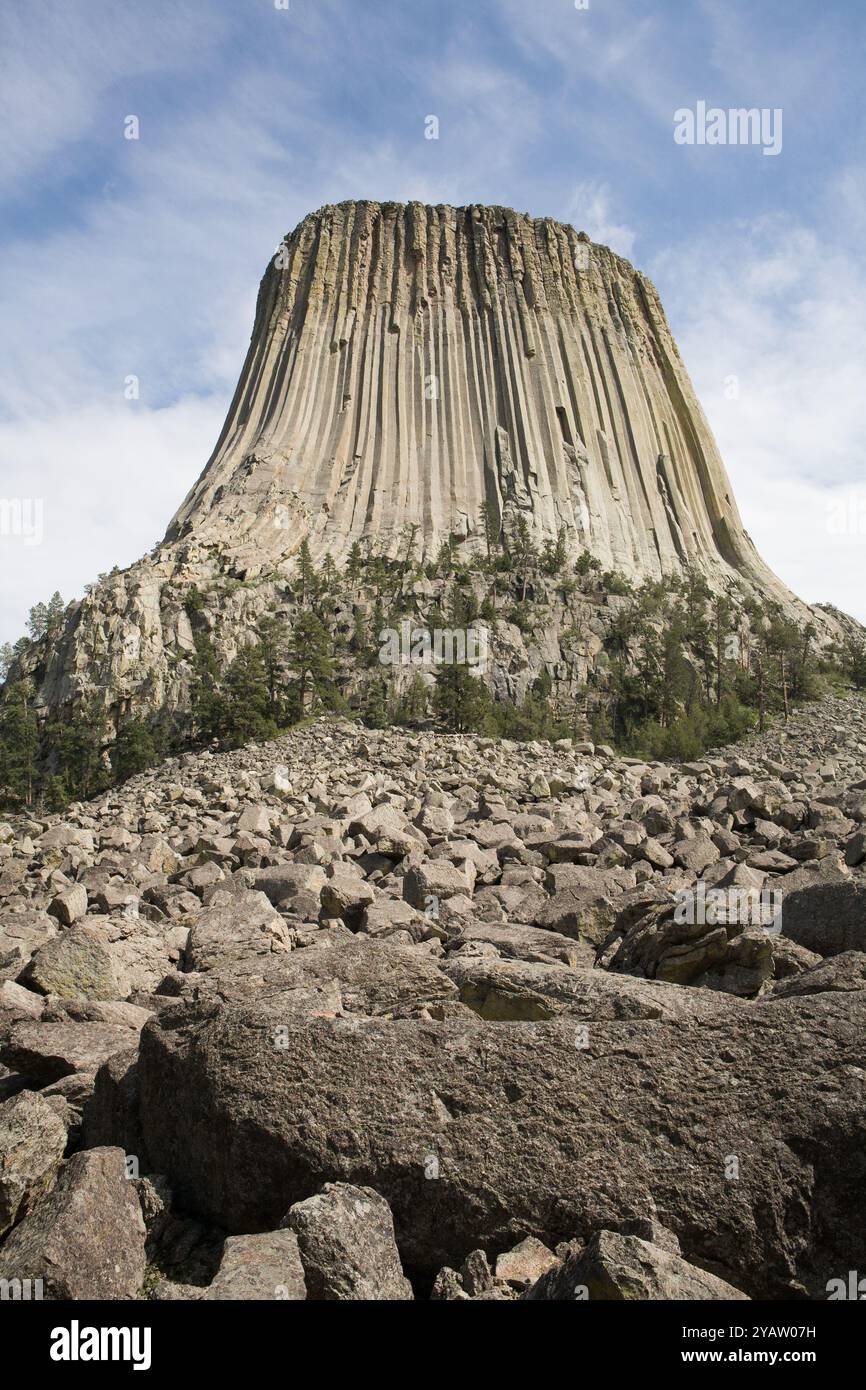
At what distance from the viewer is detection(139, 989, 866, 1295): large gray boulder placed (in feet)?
11.0

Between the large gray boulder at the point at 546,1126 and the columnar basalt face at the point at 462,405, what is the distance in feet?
162

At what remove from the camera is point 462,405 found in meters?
59.2

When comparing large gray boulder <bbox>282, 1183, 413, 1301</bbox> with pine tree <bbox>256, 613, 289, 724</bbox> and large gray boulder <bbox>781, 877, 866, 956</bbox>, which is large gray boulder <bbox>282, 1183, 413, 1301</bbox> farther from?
pine tree <bbox>256, 613, 289, 724</bbox>

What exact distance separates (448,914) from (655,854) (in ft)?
9.65

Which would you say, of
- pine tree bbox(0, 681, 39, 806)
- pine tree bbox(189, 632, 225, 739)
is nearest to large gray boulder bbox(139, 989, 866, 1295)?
pine tree bbox(189, 632, 225, 739)

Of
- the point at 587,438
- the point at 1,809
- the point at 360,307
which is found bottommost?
the point at 1,809

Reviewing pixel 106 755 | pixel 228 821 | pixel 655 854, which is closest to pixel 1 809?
pixel 106 755

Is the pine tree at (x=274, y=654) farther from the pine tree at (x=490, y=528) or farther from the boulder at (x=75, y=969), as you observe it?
the boulder at (x=75, y=969)

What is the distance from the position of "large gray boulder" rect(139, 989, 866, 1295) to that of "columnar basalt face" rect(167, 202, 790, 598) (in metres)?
49.4

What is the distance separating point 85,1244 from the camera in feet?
10.8

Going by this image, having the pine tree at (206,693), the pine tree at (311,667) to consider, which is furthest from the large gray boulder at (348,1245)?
the pine tree at (311,667)

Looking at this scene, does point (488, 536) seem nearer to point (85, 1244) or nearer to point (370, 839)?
point (370, 839)

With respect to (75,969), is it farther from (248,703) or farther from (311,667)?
(311,667)
